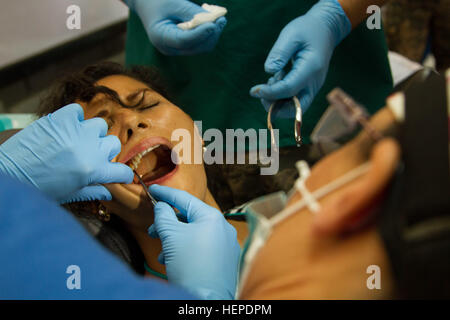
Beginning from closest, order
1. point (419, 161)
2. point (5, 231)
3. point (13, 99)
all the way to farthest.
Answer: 1. point (419, 161)
2. point (5, 231)
3. point (13, 99)

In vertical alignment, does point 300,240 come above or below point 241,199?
above

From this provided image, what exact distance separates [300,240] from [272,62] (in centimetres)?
76

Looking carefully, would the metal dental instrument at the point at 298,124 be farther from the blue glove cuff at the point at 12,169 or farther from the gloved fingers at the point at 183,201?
the blue glove cuff at the point at 12,169

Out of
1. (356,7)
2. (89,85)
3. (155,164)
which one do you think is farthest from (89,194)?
(356,7)

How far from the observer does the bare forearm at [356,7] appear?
1.26 metres

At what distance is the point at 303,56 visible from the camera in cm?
120

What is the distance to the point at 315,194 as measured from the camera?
0.55m

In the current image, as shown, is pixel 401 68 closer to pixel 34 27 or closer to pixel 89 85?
pixel 89 85

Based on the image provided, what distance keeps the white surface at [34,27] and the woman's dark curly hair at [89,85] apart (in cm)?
75

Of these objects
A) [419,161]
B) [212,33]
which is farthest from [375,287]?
[212,33]

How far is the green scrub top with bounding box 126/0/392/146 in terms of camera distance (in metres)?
1.37

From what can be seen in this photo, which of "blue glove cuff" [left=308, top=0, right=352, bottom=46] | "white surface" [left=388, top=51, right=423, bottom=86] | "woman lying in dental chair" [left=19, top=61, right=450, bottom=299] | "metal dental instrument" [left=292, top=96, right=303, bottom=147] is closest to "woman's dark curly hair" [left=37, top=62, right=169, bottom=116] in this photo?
"metal dental instrument" [left=292, top=96, right=303, bottom=147]

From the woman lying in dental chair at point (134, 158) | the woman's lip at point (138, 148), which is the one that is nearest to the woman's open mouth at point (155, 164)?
the woman lying in dental chair at point (134, 158)

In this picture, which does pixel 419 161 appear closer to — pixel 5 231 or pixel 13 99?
pixel 5 231
